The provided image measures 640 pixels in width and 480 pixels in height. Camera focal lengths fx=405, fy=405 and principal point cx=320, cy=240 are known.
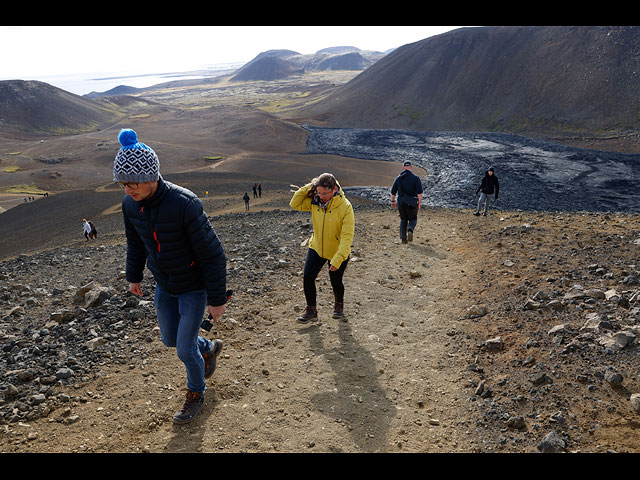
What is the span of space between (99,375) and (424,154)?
4450cm

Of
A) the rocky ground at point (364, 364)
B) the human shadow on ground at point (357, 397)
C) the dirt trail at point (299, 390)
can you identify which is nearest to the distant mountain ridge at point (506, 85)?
the rocky ground at point (364, 364)

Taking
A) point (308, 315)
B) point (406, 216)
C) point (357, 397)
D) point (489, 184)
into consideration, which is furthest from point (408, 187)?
point (357, 397)

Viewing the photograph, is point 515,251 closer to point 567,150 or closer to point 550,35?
point 567,150

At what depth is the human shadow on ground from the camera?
399 cm

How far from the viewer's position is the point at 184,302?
3725 millimetres

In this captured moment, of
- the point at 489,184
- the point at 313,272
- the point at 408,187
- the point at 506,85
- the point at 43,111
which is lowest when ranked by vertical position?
the point at 313,272

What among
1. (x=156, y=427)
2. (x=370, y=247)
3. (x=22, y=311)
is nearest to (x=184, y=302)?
(x=156, y=427)

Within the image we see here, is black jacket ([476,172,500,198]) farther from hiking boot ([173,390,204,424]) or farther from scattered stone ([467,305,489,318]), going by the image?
hiking boot ([173,390,204,424])

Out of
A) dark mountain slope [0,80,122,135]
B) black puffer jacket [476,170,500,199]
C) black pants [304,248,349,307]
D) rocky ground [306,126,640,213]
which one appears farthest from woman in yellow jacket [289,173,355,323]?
dark mountain slope [0,80,122,135]

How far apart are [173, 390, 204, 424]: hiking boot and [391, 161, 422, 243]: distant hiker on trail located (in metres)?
7.19

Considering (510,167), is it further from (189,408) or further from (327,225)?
(189,408)

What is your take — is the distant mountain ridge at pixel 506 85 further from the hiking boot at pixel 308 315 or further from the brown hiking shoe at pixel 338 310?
the hiking boot at pixel 308 315

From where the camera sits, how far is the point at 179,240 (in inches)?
139

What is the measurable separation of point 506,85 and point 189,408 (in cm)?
7093
